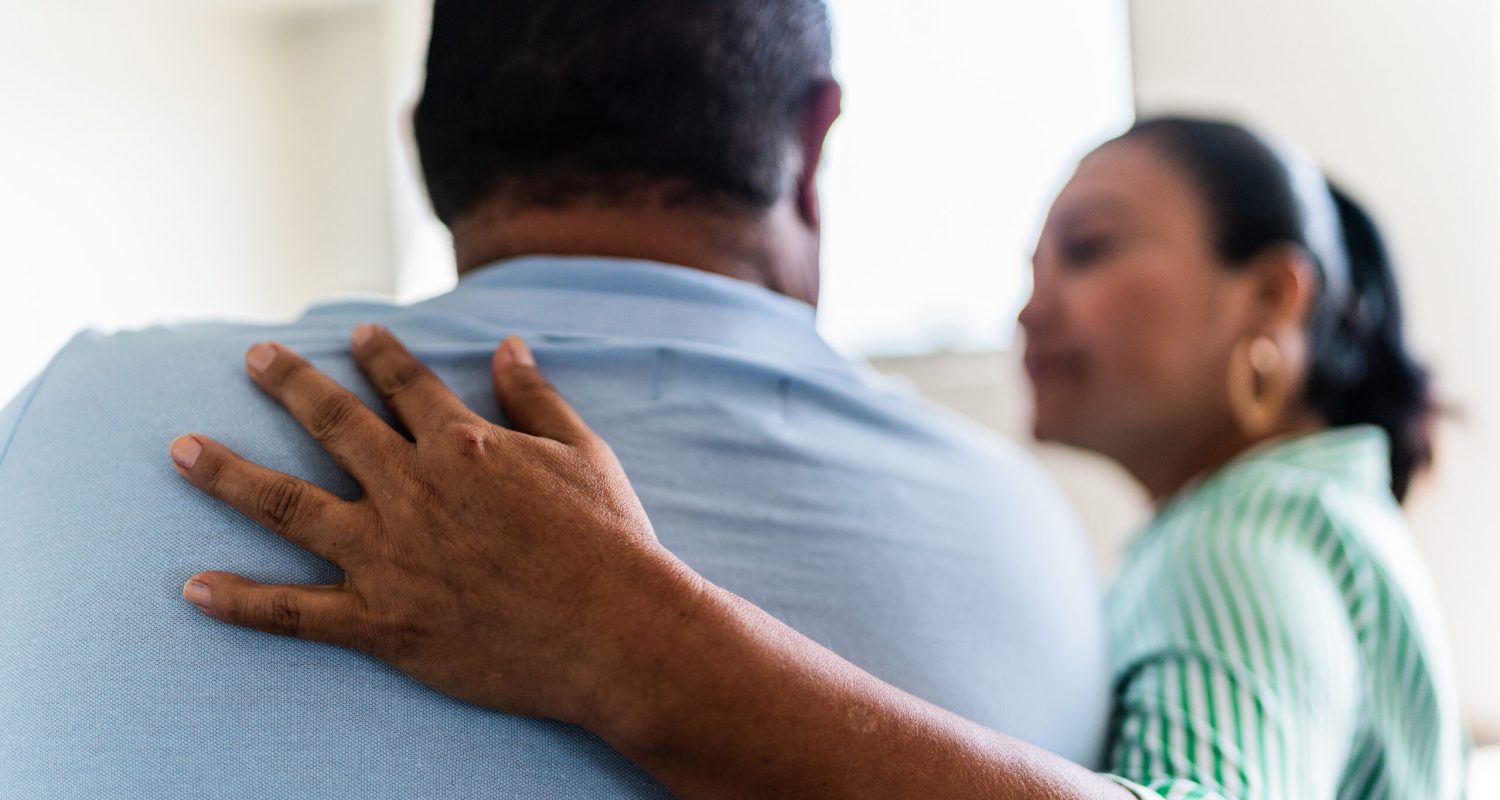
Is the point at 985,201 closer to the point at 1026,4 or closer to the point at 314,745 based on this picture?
the point at 1026,4

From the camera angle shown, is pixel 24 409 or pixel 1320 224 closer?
pixel 24 409

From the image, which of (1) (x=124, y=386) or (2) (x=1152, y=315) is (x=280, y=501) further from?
(2) (x=1152, y=315)

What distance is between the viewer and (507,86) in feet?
2.41

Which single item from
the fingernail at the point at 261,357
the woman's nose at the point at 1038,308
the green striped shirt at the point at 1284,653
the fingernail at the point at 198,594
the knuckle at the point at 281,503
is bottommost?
the green striped shirt at the point at 1284,653

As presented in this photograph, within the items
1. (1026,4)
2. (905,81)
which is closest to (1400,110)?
(1026,4)

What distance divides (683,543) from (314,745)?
0.21 metres

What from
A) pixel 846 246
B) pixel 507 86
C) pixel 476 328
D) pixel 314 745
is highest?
pixel 507 86

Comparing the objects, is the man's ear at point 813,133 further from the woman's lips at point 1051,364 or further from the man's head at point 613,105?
the woman's lips at point 1051,364

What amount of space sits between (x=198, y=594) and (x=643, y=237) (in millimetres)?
361

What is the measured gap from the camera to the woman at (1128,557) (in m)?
0.53

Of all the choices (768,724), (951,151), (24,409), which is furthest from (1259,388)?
(951,151)

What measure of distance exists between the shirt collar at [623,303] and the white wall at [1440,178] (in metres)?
1.89

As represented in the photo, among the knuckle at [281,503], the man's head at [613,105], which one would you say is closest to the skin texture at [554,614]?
the knuckle at [281,503]

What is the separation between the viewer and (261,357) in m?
0.60
